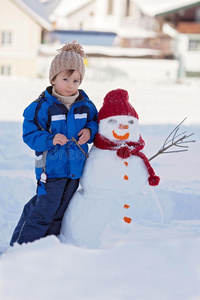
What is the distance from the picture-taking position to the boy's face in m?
2.90

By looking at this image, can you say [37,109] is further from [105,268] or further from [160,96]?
[160,96]

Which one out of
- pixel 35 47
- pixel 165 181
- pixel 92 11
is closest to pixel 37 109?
pixel 165 181

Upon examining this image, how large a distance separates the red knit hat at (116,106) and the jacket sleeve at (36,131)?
0.40 m

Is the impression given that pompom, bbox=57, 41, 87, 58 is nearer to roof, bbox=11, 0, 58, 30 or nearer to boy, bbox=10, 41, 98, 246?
boy, bbox=10, 41, 98, 246

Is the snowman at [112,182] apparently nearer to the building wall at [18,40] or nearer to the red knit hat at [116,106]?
the red knit hat at [116,106]

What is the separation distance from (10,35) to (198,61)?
35.7 ft

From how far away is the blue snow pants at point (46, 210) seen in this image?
295 cm

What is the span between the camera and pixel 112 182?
287cm

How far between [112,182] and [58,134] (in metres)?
0.47

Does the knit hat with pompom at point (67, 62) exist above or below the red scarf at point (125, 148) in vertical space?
above

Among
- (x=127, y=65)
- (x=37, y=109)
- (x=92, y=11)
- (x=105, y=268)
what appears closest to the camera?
(x=105, y=268)

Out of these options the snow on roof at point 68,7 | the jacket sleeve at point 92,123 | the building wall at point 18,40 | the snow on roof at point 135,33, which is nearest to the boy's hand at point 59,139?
the jacket sleeve at point 92,123

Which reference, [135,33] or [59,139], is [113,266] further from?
[135,33]

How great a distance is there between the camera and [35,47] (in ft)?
83.4
